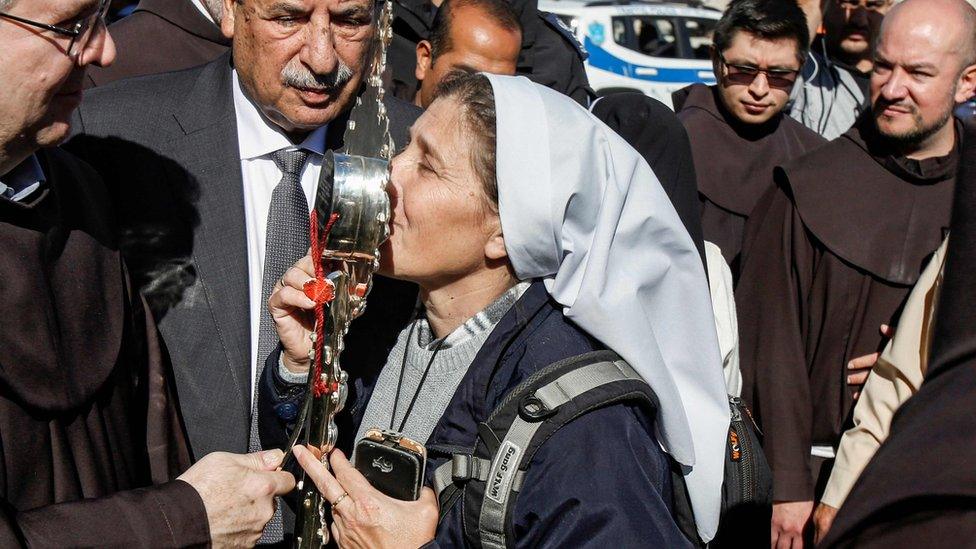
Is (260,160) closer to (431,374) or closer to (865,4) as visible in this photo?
(431,374)

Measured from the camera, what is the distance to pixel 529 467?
81.3 inches

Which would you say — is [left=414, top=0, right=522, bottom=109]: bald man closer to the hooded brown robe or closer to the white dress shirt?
the white dress shirt

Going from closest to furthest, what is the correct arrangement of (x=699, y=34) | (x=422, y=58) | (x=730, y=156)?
1. (x=422, y=58)
2. (x=730, y=156)
3. (x=699, y=34)

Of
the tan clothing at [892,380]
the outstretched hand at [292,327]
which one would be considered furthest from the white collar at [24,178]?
the tan clothing at [892,380]

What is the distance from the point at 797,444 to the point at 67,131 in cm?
284

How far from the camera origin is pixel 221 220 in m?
2.92

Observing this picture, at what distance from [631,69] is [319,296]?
11984mm

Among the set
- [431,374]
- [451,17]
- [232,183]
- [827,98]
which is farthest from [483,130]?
[827,98]

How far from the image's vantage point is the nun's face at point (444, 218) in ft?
7.81

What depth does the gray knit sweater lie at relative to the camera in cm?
242

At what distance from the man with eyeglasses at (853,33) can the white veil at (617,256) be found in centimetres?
543

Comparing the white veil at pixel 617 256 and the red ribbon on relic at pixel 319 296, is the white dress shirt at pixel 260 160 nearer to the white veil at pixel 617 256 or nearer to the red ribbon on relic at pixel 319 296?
the red ribbon on relic at pixel 319 296

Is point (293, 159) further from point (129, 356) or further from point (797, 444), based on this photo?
point (797, 444)

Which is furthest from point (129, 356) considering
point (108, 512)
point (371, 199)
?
point (371, 199)
